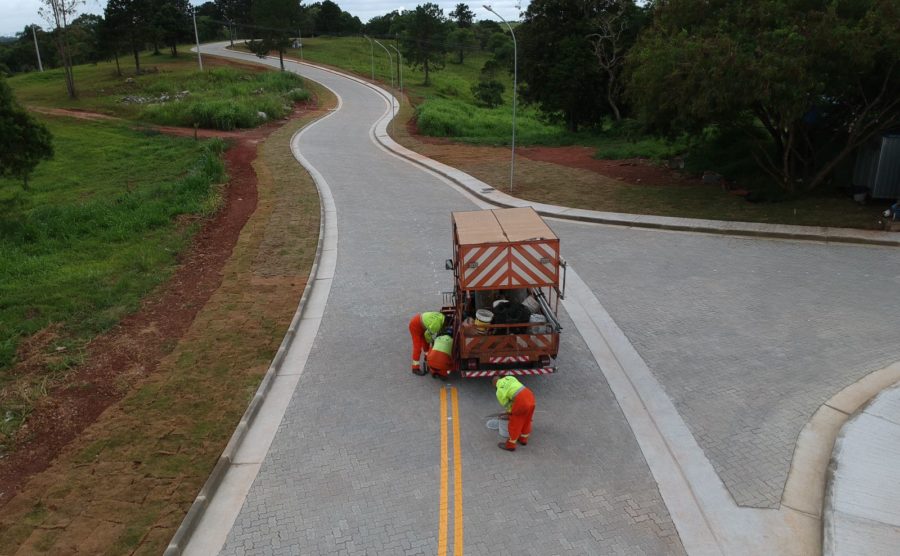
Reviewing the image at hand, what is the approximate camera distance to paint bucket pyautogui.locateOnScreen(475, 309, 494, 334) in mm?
10188

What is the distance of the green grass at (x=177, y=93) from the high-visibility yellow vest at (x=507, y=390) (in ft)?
126

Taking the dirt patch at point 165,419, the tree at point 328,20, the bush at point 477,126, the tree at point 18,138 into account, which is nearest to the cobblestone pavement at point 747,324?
the dirt patch at point 165,419

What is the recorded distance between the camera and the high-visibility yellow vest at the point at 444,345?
1063cm

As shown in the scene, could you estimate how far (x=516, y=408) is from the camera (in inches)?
345

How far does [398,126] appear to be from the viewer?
45.4 m

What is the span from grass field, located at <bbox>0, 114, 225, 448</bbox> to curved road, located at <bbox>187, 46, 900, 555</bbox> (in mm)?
4653

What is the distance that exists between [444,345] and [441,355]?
0.17m

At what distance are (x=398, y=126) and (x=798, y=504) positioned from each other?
133 ft

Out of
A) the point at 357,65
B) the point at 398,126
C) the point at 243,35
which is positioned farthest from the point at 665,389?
the point at 243,35

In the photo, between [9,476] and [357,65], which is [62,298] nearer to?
[9,476]

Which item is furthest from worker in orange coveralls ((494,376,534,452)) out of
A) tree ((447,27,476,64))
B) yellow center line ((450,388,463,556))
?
tree ((447,27,476,64))

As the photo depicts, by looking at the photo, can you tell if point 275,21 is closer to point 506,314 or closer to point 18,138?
point 18,138

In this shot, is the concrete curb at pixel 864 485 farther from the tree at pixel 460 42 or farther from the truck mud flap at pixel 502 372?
the tree at pixel 460 42

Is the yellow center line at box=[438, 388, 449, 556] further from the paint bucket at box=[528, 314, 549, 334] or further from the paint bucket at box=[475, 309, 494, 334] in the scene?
the paint bucket at box=[528, 314, 549, 334]
